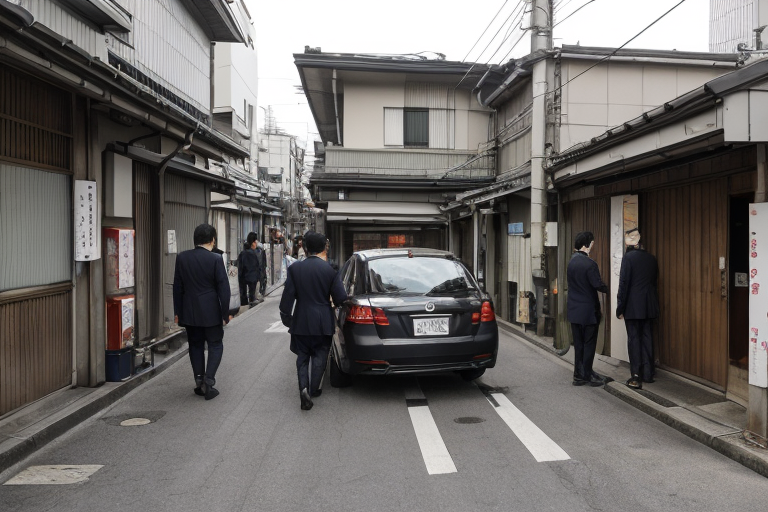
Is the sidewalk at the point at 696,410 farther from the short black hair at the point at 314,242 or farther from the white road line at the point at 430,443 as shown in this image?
the short black hair at the point at 314,242

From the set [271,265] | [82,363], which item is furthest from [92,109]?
[271,265]

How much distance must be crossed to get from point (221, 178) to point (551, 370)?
314 inches

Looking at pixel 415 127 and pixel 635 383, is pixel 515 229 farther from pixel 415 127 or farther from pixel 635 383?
pixel 415 127

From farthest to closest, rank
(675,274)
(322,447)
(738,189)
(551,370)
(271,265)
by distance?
1. (271,265)
2. (551,370)
3. (675,274)
4. (738,189)
5. (322,447)

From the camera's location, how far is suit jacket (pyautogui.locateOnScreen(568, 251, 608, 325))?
281 inches

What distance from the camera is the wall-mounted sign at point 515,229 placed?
12750 millimetres

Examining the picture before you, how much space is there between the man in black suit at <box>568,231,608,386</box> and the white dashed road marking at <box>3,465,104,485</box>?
5541 mm

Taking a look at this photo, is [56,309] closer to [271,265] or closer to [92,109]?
[92,109]

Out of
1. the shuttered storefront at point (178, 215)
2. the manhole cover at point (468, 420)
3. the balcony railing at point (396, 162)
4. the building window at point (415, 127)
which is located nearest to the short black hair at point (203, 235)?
the shuttered storefront at point (178, 215)

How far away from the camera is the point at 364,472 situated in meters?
4.46

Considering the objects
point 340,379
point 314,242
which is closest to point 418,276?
point 314,242

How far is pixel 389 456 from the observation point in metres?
4.82

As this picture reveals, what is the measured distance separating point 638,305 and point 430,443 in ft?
10.9

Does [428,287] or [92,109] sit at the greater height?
[92,109]
